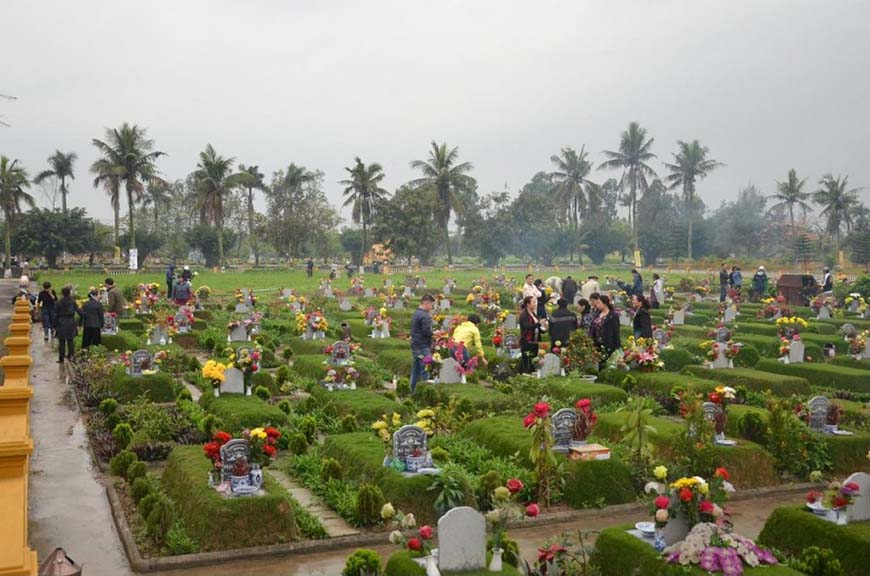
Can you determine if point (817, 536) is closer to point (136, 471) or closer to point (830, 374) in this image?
point (136, 471)

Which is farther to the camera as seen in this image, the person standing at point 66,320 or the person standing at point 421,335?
the person standing at point 66,320

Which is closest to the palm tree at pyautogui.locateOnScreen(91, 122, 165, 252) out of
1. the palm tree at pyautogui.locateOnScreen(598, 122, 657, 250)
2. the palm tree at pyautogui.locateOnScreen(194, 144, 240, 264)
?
the palm tree at pyautogui.locateOnScreen(194, 144, 240, 264)

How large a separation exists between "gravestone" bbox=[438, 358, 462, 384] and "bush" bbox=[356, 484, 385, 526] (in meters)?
7.55

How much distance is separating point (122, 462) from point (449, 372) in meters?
7.72

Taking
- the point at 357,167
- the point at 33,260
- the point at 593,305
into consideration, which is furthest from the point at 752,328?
the point at 33,260

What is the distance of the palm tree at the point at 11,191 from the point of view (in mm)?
75188

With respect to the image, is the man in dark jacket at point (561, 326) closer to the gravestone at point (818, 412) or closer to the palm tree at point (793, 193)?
the gravestone at point (818, 412)

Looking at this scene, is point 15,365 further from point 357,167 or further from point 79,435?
point 357,167

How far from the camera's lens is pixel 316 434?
15258mm

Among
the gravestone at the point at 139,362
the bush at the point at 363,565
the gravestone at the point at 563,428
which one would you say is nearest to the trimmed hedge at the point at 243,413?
the gravestone at the point at 139,362

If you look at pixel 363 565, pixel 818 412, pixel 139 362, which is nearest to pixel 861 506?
pixel 818 412

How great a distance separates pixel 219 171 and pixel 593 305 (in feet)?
209

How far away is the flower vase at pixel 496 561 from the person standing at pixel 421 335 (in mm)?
8521

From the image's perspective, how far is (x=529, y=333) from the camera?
19312 millimetres
